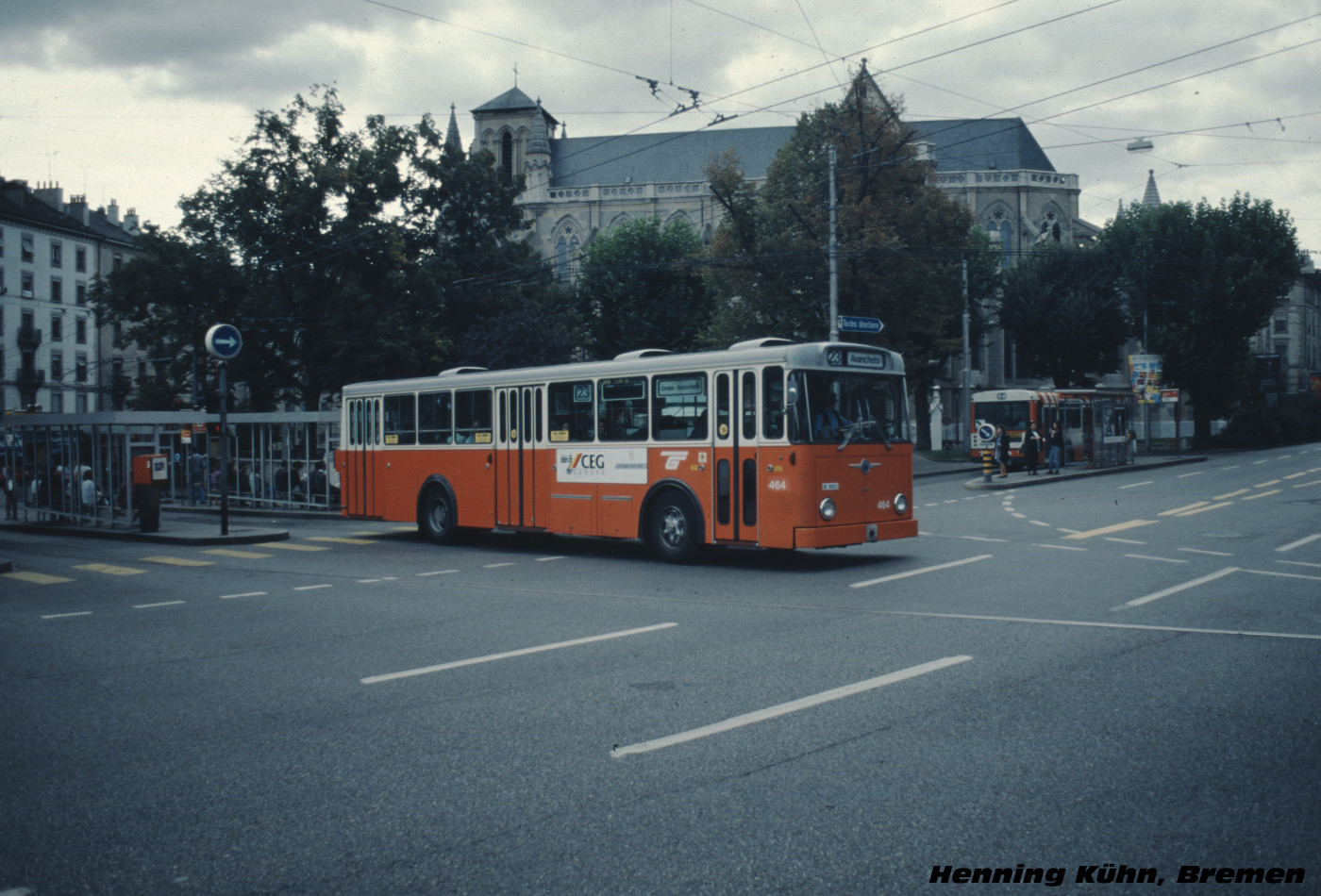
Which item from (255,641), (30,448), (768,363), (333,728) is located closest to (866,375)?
(768,363)

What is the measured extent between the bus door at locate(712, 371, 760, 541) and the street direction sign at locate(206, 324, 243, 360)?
30.3ft

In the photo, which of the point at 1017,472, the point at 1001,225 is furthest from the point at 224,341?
the point at 1001,225

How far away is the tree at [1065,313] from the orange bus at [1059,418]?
15.0m

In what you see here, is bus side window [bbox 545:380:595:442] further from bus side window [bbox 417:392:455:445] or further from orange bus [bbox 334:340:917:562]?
bus side window [bbox 417:392:455:445]

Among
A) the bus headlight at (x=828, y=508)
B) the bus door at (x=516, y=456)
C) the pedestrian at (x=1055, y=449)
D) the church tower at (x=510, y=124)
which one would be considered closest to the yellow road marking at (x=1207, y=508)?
the bus headlight at (x=828, y=508)

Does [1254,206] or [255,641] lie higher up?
[1254,206]

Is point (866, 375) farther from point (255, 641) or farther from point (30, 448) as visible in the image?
point (30, 448)

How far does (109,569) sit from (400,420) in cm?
514

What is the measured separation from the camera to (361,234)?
121 ft

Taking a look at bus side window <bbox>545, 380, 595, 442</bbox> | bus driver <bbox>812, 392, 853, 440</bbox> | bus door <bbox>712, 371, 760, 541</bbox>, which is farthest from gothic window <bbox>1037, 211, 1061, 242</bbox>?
bus door <bbox>712, 371, 760, 541</bbox>

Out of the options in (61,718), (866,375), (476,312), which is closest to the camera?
(61,718)

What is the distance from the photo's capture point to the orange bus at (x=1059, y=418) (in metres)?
39.6

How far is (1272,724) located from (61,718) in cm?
635

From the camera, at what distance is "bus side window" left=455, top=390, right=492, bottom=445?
16.9 meters
